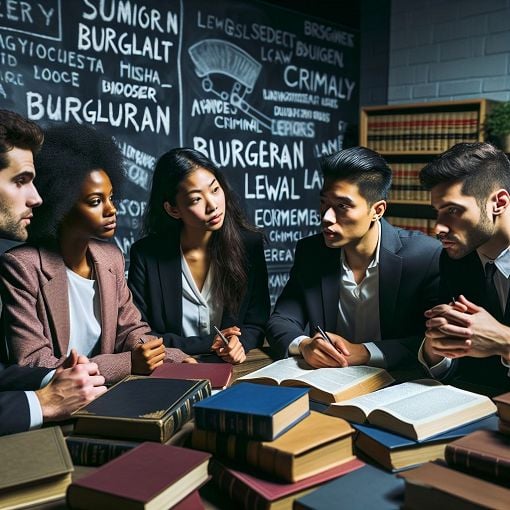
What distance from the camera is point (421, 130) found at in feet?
13.8

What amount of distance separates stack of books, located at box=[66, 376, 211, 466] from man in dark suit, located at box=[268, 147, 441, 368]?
63 cm

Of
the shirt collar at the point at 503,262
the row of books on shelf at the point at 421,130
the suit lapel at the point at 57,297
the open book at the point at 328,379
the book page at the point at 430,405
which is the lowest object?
the open book at the point at 328,379

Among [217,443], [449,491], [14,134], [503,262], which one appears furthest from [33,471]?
[503,262]

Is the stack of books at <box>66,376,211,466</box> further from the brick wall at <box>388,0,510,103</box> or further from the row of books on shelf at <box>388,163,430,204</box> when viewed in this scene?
the brick wall at <box>388,0,510,103</box>

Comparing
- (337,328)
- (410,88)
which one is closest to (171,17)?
(410,88)

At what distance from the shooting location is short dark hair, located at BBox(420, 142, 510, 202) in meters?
1.66

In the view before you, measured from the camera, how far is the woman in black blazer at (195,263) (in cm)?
212

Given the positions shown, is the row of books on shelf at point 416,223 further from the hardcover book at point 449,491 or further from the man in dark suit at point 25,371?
the hardcover book at point 449,491

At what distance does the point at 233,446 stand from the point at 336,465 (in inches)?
7.0

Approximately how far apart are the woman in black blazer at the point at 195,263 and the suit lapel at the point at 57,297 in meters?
0.43

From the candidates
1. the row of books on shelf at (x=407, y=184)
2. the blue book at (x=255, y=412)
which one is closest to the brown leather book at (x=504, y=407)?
the blue book at (x=255, y=412)

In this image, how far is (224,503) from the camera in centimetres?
100

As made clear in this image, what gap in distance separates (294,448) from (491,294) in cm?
93

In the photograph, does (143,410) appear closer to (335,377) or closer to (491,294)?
(335,377)
